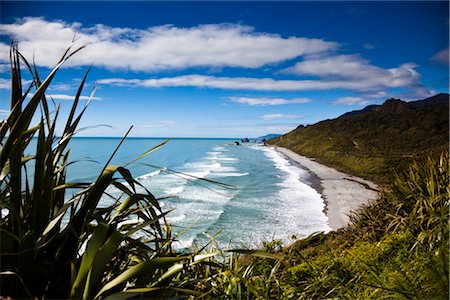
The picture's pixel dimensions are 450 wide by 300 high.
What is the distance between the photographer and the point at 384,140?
59656mm

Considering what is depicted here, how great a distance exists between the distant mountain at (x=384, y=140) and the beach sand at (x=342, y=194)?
99.2 inches

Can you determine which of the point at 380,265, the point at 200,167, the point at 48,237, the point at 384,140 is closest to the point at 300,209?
the point at 380,265

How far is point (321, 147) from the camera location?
2601 inches

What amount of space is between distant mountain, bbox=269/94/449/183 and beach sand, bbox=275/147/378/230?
2.52m

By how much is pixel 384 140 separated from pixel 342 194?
39268 millimetres

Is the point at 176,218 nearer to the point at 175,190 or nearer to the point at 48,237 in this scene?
the point at 175,190

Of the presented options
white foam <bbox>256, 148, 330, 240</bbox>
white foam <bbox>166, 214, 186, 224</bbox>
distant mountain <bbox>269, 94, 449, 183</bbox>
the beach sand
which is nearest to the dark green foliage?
white foam <bbox>256, 148, 330, 240</bbox>

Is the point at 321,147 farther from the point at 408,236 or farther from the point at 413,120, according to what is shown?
the point at 408,236

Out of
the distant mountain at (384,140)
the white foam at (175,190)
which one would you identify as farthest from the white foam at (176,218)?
the distant mountain at (384,140)

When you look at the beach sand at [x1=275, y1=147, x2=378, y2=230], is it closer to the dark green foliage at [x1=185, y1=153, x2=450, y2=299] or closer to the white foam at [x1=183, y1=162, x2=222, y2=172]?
the dark green foliage at [x1=185, y1=153, x2=450, y2=299]

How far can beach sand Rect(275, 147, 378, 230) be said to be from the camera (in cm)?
1893

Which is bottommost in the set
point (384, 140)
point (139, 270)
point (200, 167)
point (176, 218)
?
point (176, 218)

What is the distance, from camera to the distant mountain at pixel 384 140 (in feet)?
125

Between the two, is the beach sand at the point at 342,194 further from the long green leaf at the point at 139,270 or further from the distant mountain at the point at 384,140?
the long green leaf at the point at 139,270
